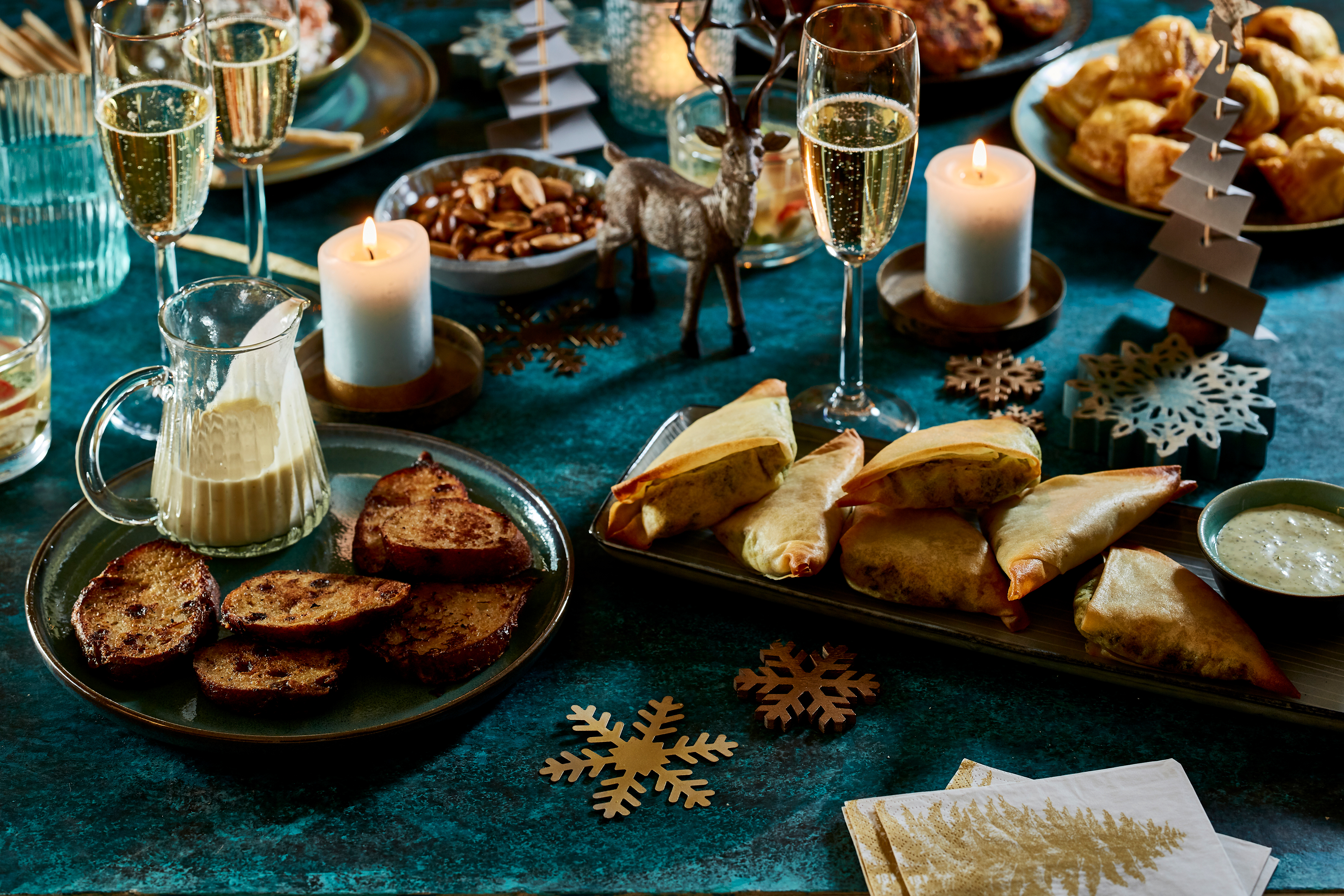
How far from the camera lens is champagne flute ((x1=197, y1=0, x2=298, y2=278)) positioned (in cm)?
161

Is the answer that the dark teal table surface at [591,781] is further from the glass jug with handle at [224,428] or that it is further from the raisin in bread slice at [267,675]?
the glass jug with handle at [224,428]

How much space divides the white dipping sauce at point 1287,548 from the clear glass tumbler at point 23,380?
1.28m

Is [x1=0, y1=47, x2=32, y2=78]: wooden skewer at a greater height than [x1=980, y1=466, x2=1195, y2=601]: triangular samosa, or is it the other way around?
[x1=0, y1=47, x2=32, y2=78]: wooden skewer

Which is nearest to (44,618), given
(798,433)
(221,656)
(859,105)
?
(221,656)

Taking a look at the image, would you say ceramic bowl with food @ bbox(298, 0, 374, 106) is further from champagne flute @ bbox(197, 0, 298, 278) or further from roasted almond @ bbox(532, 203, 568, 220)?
roasted almond @ bbox(532, 203, 568, 220)

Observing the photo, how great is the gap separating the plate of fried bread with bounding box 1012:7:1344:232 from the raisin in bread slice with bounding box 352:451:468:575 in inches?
40.2

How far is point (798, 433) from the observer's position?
1487 mm

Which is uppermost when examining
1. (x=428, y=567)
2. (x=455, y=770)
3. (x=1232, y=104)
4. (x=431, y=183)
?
(x=1232, y=104)

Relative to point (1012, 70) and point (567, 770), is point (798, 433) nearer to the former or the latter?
point (567, 770)

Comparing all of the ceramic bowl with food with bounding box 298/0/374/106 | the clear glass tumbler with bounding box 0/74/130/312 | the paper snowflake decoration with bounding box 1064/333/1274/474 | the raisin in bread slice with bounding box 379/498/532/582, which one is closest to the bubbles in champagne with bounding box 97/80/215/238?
the clear glass tumbler with bounding box 0/74/130/312

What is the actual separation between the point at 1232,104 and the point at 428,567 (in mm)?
1086

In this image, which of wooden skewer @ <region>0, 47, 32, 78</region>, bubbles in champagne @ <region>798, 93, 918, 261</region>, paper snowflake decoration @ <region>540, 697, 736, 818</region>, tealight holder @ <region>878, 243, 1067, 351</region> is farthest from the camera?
wooden skewer @ <region>0, 47, 32, 78</region>

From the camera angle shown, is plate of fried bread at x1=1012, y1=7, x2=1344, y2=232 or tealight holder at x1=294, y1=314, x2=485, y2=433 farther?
plate of fried bread at x1=1012, y1=7, x2=1344, y2=232

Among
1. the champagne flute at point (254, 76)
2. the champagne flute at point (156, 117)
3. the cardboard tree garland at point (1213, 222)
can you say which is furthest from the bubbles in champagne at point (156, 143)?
the cardboard tree garland at point (1213, 222)
